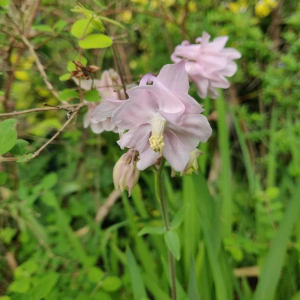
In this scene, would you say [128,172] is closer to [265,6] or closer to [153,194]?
[153,194]

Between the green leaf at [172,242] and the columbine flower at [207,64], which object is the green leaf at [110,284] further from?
the columbine flower at [207,64]

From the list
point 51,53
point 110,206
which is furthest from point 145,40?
point 110,206

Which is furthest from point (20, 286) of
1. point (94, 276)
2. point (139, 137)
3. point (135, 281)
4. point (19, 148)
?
point (139, 137)

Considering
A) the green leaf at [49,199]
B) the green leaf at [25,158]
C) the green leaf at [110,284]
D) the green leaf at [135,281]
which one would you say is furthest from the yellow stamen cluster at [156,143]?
the green leaf at [49,199]

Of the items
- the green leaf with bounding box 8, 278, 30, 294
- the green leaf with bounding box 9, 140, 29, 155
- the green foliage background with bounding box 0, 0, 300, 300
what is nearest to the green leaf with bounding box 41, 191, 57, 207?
the green foliage background with bounding box 0, 0, 300, 300

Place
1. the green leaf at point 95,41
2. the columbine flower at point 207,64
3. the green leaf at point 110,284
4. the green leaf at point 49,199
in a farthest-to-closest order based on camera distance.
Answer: the green leaf at point 49,199, the green leaf at point 110,284, the columbine flower at point 207,64, the green leaf at point 95,41

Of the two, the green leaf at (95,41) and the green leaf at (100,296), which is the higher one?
the green leaf at (95,41)
